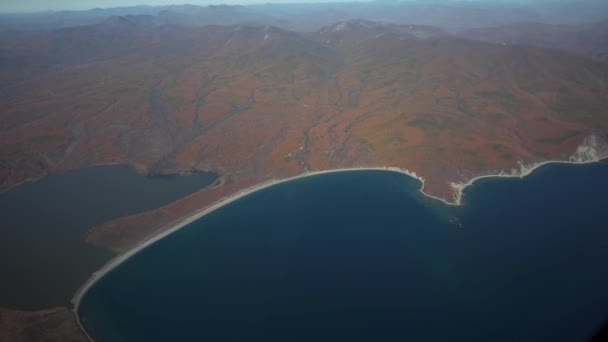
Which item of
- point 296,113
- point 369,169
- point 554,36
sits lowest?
point 369,169

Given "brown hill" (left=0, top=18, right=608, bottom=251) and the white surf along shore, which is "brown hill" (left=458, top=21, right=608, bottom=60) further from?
the white surf along shore

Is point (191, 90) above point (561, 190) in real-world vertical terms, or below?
above

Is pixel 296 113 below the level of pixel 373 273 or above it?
above

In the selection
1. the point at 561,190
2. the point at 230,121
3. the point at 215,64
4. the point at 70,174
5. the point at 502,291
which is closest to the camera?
the point at 502,291

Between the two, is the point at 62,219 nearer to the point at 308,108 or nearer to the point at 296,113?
the point at 296,113

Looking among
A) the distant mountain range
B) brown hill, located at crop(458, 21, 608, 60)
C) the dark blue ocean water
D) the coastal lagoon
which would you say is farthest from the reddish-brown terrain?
brown hill, located at crop(458, 21, 608, 60)

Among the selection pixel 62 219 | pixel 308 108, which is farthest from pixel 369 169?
pixel 62 219

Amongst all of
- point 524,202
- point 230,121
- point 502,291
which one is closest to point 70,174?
point 230,121

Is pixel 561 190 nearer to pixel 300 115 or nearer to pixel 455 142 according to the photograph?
pixel 455 142
